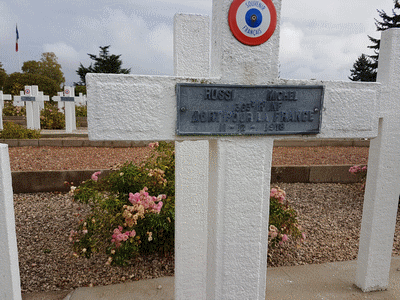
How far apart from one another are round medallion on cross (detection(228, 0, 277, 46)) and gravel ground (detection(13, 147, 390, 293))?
8.26ft

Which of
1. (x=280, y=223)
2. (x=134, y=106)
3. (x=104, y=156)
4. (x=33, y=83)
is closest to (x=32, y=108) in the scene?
(x=104, y=156)

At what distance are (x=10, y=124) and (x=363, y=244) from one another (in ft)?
34.5

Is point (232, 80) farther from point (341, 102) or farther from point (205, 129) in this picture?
point (341, 102)

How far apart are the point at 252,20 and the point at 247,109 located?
1.40 ft

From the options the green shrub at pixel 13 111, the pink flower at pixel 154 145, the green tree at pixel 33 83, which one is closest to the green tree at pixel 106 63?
the green tree at pixel 33 83

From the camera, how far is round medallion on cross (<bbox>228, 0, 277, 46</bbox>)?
1492mm

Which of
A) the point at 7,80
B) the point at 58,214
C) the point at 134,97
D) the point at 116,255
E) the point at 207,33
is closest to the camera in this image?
the point at 134,97

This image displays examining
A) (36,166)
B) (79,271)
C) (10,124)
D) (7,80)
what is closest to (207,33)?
(79,271)

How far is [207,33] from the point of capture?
2.24 metres

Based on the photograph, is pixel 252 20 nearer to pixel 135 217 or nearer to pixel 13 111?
pixel 135 217

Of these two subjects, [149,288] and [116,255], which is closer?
[149,288]

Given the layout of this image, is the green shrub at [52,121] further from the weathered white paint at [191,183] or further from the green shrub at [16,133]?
the weathered white paint at [191,183]

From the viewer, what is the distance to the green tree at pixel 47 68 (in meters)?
40.3

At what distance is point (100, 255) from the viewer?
11.5 ft
